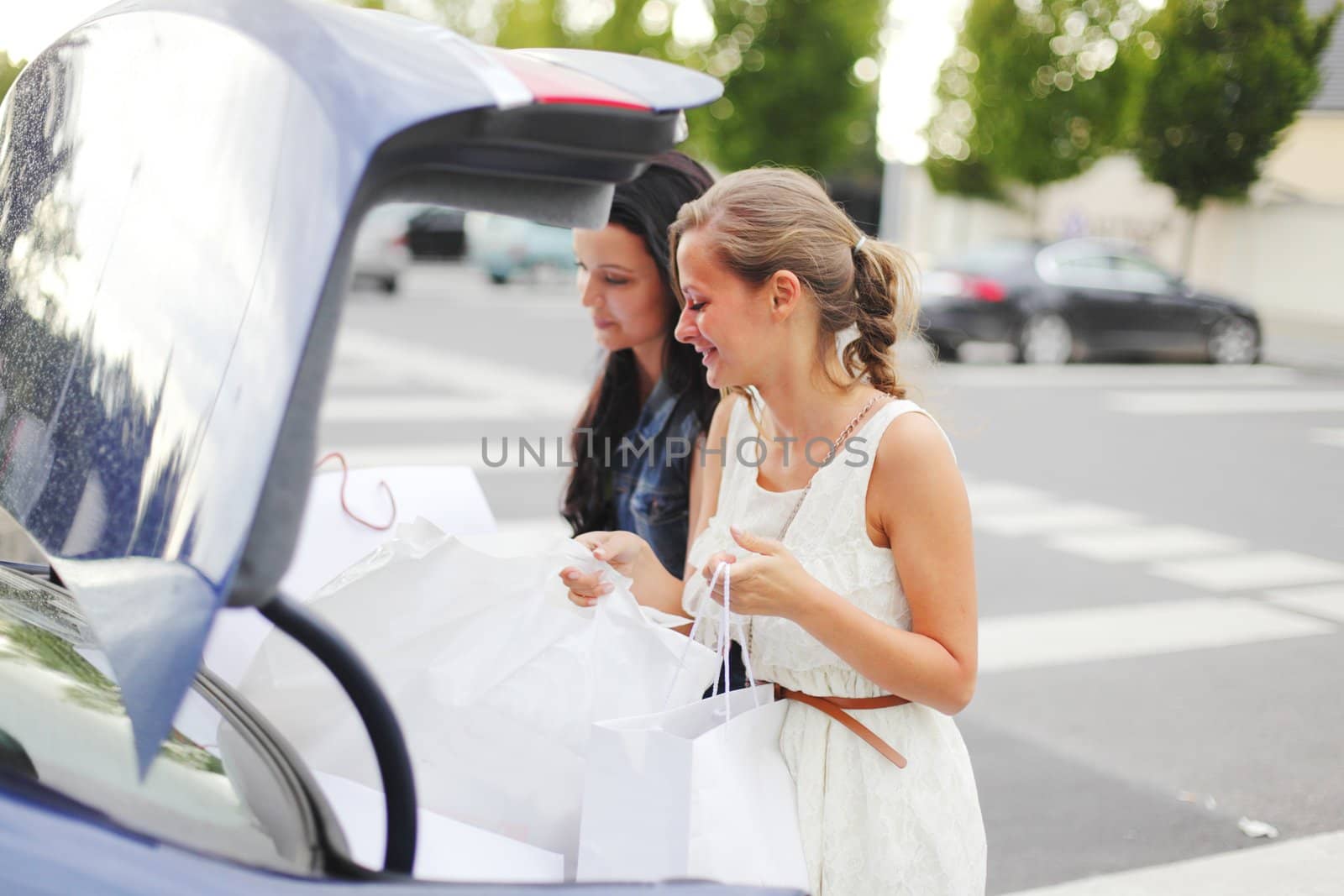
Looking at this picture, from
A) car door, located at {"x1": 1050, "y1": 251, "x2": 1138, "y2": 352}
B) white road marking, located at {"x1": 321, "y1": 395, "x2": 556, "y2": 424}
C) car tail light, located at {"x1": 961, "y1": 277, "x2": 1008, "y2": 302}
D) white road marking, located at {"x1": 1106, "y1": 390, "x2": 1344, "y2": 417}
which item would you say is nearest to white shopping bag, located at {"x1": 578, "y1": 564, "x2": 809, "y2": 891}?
white road marking, located at {"x1": 321, "y1": 395, "x2": 556, "y2": 424}

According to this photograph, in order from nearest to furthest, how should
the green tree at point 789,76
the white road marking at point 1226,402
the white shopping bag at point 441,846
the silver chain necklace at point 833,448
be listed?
the white shopping bag at point 441,846 → the silver chain necklace at point 833,448 → the white road marking at point 1226,402 → the green tree at point 789,76

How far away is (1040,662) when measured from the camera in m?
5.39

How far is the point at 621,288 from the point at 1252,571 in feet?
17.4

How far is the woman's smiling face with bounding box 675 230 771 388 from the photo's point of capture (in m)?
1.90

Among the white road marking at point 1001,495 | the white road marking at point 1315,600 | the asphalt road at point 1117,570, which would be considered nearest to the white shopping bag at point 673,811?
the asphalt road at point 1117,570

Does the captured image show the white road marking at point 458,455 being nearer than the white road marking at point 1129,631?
No

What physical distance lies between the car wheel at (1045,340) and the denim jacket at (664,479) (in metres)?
13.6

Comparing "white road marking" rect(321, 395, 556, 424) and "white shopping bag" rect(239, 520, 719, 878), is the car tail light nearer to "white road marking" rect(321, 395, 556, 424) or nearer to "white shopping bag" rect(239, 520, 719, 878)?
"white road marking" rect(321, 395, 556, 424)

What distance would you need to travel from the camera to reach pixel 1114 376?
598 inches

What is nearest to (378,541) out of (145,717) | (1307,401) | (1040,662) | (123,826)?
(123,826)

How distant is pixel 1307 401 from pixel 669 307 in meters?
12.8

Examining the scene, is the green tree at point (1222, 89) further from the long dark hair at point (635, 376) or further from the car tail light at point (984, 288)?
the long dark hair at point (635, 376)

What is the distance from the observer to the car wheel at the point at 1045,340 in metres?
15.6

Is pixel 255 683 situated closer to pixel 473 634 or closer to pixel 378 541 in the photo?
pixel 473 634
